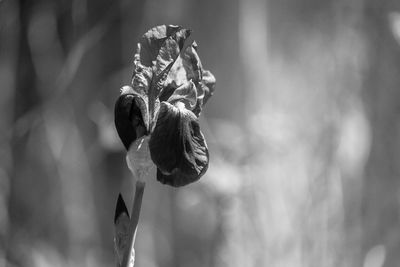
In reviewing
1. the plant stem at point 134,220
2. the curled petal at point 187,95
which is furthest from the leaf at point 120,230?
the curled petal at point 187,95

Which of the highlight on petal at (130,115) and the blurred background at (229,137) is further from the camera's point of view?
the blurred background at (229,137)

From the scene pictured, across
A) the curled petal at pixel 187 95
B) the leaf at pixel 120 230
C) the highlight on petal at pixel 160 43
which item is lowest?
the leaf at pixel 120 230

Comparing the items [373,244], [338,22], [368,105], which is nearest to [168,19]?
[338,22]

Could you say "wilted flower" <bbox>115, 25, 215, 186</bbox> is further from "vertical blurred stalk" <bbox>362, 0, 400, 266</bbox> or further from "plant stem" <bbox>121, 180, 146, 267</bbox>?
"vertical blurred stalk" <bbox>362, 0, 400, 266</bbox>

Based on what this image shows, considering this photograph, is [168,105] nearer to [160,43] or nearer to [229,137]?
[160,43]

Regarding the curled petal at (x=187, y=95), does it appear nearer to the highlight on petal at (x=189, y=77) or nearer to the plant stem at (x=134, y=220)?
the highlight on petal at (x=189, y=77)

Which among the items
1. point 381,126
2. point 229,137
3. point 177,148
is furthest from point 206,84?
point 381,126

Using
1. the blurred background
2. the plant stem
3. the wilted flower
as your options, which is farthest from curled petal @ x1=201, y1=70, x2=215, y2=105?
the blurred background
